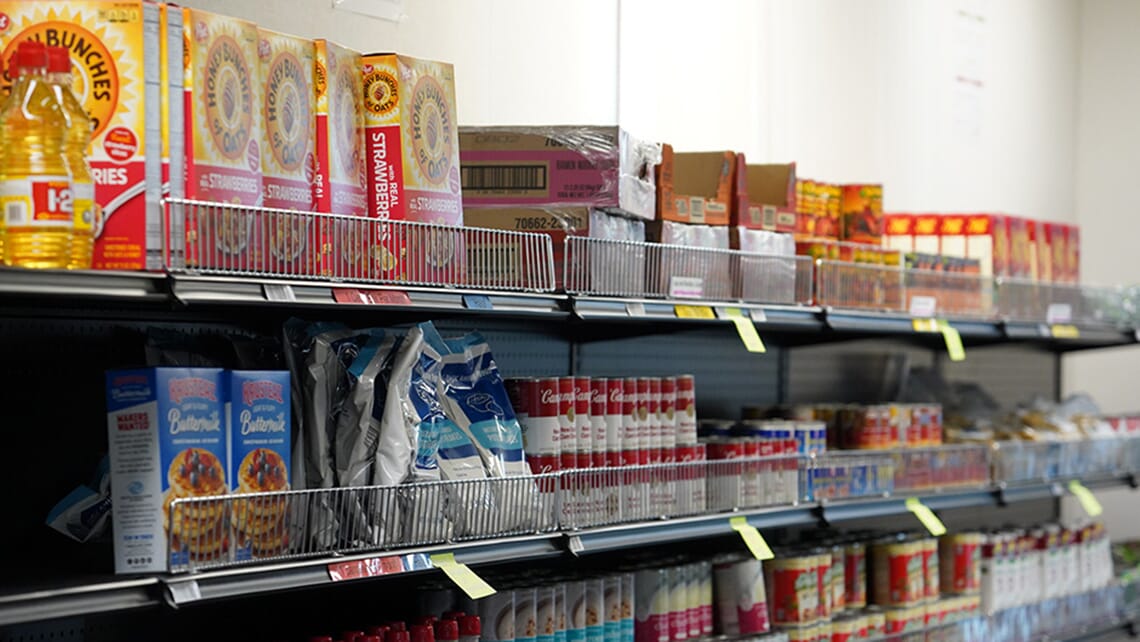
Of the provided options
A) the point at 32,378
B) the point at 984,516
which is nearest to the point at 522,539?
the point at 32,378

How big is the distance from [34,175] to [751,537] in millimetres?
1988

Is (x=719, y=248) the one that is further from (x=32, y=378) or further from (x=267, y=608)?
(x=32, y=378)

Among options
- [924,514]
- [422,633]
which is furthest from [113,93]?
[924,514]

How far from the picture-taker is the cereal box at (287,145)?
2369 millimetres

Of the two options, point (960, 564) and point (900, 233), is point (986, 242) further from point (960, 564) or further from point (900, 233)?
point (960, 564)

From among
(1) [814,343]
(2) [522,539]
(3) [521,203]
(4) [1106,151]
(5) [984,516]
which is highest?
(4) [1106,151]

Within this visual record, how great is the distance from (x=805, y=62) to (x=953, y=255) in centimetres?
86

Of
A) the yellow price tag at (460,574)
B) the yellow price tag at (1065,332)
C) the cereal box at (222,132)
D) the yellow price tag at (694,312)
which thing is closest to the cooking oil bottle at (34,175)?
the cereal box at (222,132)

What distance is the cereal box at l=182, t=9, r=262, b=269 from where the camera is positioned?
7.36ft

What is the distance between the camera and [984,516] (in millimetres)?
5633

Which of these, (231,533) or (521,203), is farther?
(521,203)

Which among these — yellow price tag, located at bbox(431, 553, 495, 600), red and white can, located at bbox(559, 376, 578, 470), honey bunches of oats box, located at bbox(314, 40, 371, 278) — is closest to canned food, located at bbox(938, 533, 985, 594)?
red and white can, located at bbox(559, 376, 578, 470)

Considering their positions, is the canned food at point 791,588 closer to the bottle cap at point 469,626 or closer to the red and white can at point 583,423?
the red and white can at point 583,423

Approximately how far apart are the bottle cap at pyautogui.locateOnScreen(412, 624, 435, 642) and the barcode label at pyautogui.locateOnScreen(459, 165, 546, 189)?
3.02 ft
